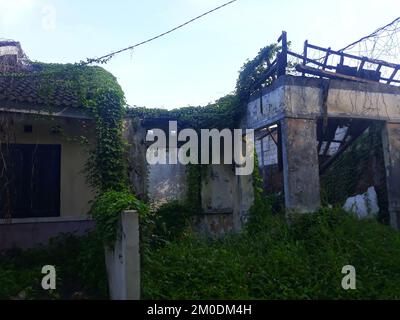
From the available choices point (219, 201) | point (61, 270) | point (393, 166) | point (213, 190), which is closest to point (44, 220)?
point (61, 270)

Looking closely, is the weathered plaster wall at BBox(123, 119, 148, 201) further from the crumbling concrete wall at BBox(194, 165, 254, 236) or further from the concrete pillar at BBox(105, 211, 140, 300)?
the concrete pillar at BBox(105, 211, 140, 300)

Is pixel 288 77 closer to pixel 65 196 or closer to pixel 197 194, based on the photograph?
pixel 197 194

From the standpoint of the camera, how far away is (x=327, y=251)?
6.47 meters

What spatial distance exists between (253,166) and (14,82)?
19.7 feet

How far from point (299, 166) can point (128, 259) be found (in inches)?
158

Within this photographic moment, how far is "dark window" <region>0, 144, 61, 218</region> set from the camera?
8.32 metres

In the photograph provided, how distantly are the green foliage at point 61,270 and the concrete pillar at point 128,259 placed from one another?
0.95 m

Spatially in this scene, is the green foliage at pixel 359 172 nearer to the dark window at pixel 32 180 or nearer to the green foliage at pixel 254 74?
the green foliage at pixel 254 74

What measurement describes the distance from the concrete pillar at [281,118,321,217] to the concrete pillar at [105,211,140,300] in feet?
11.3

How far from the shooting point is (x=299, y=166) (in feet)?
24.7

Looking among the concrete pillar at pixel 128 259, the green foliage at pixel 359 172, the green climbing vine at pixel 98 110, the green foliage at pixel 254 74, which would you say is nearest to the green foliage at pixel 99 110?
the green climbing vine at pixel 98 110

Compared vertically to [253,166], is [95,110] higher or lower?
higher

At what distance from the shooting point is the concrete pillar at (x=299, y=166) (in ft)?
24.3
